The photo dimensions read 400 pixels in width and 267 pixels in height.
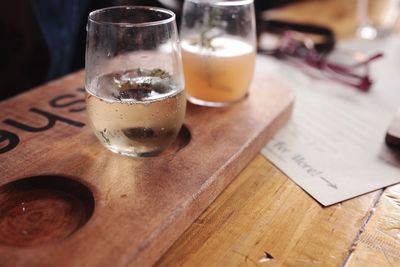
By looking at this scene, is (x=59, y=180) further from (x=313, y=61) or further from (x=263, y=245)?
(x=313, y=61)

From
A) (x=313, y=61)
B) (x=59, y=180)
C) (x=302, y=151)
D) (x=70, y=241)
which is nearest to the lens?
(x=70, y=241)

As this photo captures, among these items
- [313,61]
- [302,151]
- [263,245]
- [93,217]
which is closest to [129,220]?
[93,217]

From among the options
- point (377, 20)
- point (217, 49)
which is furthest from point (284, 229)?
point (377, 20)

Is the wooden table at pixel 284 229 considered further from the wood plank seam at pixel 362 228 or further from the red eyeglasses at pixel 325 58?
the red eyeglasses at pixel 325 58

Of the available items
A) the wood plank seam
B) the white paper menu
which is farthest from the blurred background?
the wood plank seam

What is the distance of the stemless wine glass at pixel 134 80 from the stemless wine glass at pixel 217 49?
0.13 meters

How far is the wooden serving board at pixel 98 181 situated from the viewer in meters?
0.40

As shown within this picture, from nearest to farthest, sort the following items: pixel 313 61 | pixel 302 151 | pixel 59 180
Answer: pixel 59 180 < pixel 302 151 < pixel 313 61

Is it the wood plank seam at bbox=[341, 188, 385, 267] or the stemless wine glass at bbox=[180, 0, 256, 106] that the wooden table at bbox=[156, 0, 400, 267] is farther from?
the stemless wine glass at bbox=[180, 0, 256, 106]

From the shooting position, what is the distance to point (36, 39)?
1.00 m

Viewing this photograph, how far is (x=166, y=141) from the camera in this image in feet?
1.80

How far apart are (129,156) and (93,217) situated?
0.13 meters

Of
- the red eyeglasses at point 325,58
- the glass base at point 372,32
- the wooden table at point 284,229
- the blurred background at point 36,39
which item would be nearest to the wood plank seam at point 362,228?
the wooden table at point 284,229

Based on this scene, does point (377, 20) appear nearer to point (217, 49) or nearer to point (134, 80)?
point (217, 49)
